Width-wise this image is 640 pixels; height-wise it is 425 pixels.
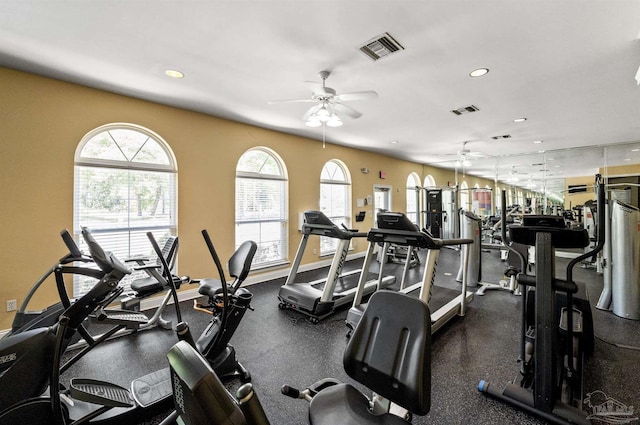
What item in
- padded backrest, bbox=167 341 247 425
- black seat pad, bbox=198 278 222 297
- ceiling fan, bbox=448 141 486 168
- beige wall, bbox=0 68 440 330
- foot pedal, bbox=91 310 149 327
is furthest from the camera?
ceiling fan, bbox=448 141 486 168

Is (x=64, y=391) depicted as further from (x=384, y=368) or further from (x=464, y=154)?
(x=464, y=154)

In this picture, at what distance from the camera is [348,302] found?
387cm

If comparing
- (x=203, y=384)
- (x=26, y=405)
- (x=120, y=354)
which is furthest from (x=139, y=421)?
(x=203, y=384)

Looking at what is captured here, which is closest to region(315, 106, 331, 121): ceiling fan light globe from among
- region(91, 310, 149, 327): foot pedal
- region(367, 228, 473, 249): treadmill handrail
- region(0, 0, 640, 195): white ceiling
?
region(0, 0, 640, 195): white ceiling

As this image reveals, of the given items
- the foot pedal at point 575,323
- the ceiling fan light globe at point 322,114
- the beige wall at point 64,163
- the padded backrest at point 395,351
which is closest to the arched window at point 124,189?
the beige wall at point 64,163

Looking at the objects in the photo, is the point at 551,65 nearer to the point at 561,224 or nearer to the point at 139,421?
the point at 561,224

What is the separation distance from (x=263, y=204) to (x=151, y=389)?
3.60m

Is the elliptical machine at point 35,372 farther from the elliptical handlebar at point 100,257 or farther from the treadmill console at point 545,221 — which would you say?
the treadmill console at point 545,221

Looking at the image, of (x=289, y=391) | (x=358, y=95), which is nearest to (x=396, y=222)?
(x=358, y=95)

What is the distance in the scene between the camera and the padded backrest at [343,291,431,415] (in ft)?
4.03

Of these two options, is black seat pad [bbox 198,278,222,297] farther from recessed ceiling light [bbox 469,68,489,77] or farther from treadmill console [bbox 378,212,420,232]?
recessed ceiling light [bbox 469,68,489,77]

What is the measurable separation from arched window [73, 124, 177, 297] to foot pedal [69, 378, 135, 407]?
2101 mm

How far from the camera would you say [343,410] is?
132cm

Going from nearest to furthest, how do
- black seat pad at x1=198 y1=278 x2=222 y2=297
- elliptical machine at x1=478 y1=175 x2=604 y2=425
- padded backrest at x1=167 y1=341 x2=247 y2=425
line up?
padded backrest at x1=167 y1=341 x2=247 y2=425
elliptical machine at x1=478 y1=175 x2=604 y2=425
black seat pad at x1=198 y1=278 x2=222 y2=297
